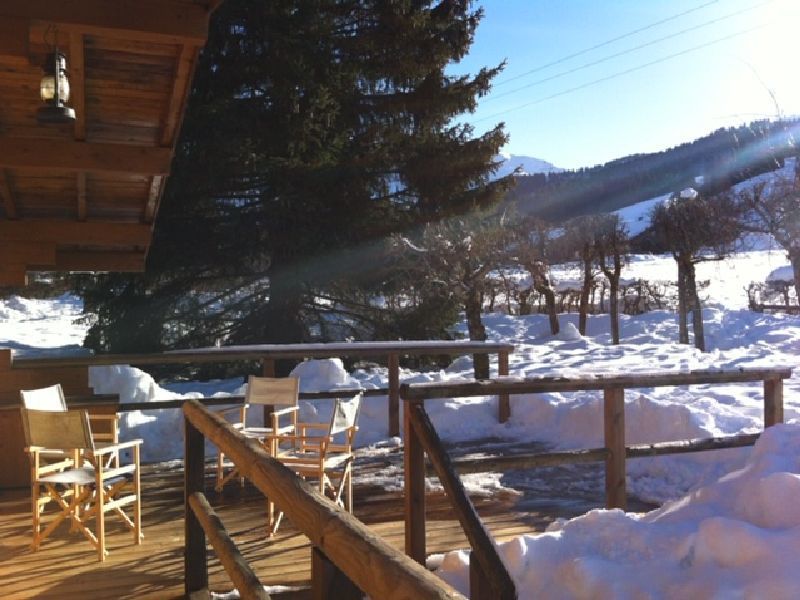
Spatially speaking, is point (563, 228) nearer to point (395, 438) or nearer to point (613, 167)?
point (395, 438)

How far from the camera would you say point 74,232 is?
6672mm

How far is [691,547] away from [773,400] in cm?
194

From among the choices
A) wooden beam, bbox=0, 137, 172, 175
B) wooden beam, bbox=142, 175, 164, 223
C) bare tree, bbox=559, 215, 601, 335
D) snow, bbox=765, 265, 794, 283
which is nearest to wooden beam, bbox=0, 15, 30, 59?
wooden beam, bbox=0, 137, 172, 175

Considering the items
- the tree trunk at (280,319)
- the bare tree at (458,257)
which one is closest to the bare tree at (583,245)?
the bare tree at (458,257)

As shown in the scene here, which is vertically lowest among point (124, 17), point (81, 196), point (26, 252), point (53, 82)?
point (26, 252)

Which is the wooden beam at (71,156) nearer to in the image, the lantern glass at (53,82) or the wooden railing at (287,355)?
the lantern glass at (53,82)

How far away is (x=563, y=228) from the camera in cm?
2427

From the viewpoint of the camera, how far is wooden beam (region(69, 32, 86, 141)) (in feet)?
13.4

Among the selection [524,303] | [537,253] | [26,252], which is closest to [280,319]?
[26,252]

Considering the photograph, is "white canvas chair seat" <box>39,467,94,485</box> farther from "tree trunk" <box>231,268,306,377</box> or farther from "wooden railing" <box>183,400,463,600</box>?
"tree trunk" <box>231,268,306,377</box>

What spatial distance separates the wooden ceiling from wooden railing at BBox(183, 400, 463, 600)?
90.9 inches

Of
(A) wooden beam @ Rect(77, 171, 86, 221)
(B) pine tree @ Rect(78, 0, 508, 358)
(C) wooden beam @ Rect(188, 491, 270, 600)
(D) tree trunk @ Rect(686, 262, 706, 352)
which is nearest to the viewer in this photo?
(C) wooden beam @ Rect(188, 491, 270, 600)

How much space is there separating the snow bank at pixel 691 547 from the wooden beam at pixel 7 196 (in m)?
4.42

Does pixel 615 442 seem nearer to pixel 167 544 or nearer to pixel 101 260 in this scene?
pixel 167 544
